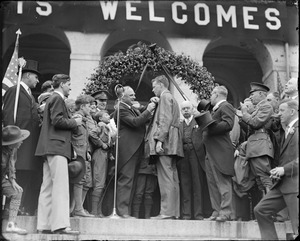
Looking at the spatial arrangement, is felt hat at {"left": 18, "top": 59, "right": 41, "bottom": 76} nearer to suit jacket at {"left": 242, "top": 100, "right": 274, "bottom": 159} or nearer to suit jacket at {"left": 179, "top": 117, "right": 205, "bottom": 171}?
suit jacket at {"left": 179, "top": 117, "right": 205, "bottom": 171}

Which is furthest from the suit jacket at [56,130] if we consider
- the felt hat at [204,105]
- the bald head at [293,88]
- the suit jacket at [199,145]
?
the bald head at [293,88]

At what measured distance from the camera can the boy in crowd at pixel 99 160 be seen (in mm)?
9211

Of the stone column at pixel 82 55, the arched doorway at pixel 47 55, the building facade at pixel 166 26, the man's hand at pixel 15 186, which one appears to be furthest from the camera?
the arched doorway at pixel 47 55

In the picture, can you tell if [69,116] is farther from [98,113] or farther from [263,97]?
[263,97]

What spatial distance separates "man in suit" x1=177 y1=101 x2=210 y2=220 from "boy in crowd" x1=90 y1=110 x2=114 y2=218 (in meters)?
1.15

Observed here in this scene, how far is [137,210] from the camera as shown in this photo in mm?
9328

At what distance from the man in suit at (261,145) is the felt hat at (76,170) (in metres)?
2.42

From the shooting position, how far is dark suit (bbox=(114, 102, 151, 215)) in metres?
9.11

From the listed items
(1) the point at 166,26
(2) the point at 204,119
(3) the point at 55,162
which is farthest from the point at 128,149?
(1) the point at 166,26

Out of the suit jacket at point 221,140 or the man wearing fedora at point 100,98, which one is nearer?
the suit jacket at point 221,140

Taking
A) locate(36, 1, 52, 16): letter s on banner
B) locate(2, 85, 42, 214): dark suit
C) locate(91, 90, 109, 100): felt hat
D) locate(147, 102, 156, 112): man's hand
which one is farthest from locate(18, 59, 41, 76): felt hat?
locate(36, 1, 52, 16): letter s on banner

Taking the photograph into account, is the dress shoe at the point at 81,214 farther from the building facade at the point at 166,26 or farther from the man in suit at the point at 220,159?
the building facade at the point at 166,26

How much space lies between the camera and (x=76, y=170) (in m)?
8.46

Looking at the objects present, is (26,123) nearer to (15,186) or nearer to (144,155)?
(15,186)
